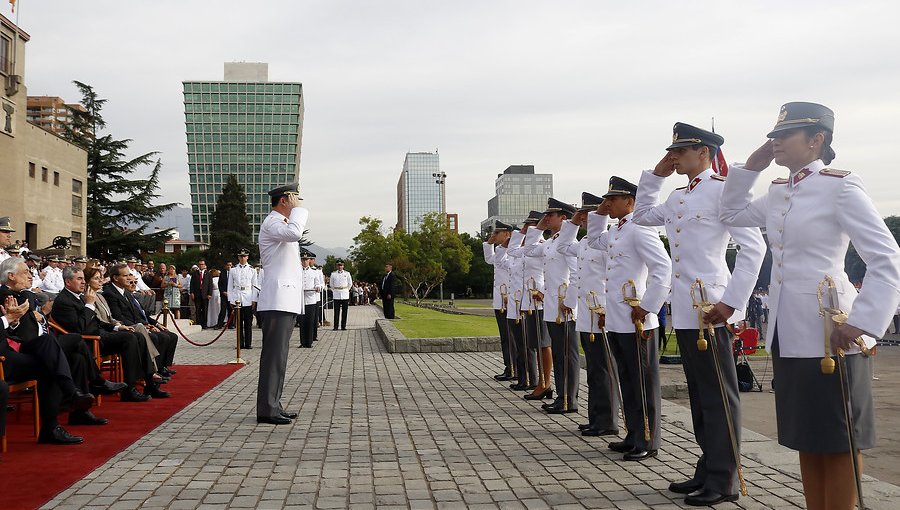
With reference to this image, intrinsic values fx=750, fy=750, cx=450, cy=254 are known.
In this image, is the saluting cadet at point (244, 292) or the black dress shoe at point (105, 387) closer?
the black dress shoe at point (105, 387)

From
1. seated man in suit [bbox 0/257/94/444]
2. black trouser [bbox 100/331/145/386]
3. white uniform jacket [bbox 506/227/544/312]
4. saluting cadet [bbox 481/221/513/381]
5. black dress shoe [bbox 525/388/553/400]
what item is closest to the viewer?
seated man in suit [bbox 0/257/94/444]

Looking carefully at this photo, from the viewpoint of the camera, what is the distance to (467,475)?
18.0ft

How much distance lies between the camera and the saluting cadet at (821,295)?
328cm

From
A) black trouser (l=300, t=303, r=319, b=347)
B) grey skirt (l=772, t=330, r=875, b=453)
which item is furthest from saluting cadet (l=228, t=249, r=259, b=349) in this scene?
grey skirt (l=772, t=330, r=875, b=453)

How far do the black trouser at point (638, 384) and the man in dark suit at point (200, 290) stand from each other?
20898 mm

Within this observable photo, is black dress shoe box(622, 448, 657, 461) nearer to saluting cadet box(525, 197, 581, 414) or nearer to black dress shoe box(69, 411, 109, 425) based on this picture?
saluting cadet box(525, 197, 581, 414)

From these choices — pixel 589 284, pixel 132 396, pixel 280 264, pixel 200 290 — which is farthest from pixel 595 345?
pixel 200 290

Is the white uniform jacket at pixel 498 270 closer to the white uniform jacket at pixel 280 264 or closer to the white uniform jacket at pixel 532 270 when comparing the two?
the white uniform jacket at pixel 532 270

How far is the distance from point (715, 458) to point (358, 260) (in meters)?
73.2

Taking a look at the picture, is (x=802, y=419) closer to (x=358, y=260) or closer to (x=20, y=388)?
(x=20, y=388)

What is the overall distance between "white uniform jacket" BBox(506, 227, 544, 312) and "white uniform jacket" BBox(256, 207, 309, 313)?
307 cm

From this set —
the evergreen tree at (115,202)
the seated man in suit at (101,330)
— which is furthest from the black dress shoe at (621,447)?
the evergreen tree at (115,202)

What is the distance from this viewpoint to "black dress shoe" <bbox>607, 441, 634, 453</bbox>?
6184 mm

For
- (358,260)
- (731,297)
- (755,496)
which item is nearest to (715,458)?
(755,496)
